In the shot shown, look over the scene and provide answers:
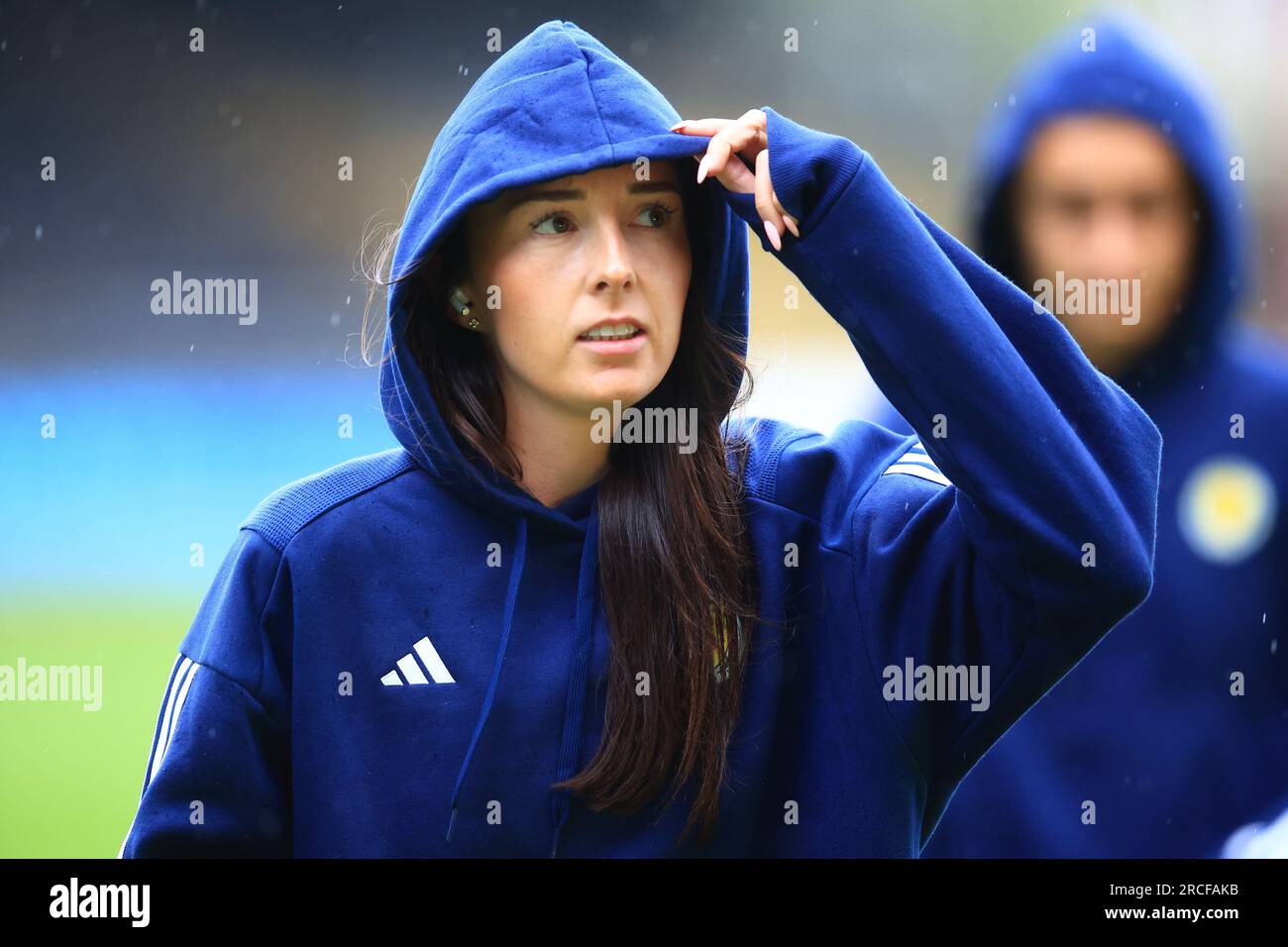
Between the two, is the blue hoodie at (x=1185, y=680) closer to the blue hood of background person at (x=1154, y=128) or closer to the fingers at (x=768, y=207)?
the blue hood of background person at (x=1154, y=128)

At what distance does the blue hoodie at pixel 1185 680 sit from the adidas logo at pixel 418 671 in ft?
4.48

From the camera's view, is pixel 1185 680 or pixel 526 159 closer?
pixel 526 159

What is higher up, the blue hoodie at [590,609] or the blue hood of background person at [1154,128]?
the blue hood of background person at [1154,128]

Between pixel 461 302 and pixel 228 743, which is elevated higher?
pixel 461 302

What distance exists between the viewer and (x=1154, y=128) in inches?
129

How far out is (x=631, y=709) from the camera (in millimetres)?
1729

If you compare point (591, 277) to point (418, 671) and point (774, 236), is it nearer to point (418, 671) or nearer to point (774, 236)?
point (774, 236)

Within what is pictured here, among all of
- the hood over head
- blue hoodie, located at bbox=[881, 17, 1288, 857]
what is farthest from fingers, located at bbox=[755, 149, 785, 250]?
blue hoodie, located at bbox=[881, 17, 1288, 857]

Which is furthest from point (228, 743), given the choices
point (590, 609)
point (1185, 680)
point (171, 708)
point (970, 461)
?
point (1185, 680)

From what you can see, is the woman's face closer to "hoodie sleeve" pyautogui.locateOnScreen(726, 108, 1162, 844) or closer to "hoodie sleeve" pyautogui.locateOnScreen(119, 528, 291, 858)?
"hoodie sleeve" pyautogui.locateOnScreen(726, 108, 1162, 844)

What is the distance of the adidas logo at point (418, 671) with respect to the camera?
1772 mm

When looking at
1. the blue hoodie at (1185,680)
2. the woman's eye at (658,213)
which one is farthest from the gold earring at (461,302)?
the blue hoodie at (1185,680)

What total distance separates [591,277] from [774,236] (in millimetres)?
219

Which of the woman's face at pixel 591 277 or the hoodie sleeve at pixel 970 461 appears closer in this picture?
the hoodie sleeve at pixel 970 461
